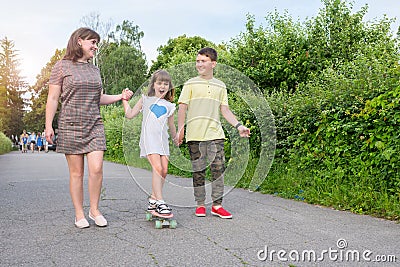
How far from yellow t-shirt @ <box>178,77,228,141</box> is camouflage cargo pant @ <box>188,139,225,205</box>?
0.34 feet

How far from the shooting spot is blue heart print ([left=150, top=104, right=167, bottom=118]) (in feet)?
15.9

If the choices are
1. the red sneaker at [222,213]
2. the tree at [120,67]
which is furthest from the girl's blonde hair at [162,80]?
the tree at [120,67]

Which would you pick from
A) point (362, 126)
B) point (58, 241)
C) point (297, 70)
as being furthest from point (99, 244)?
point (297, 70)

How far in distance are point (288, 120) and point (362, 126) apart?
170cm

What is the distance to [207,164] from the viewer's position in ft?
17.3

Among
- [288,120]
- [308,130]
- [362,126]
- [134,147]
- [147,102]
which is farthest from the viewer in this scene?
[288,120]

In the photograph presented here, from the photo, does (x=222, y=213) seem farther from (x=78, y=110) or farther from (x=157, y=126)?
(x=78, y=110)

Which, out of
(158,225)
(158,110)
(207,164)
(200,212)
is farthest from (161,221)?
(158,110)

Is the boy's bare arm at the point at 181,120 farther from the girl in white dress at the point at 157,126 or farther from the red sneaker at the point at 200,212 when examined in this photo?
the red sneaker at the point at 200,212

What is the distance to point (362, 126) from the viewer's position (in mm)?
5820

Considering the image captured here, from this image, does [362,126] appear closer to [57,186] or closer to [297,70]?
[57,186]

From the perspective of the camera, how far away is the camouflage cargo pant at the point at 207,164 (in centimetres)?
517

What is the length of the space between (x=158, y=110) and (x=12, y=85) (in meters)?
74.7

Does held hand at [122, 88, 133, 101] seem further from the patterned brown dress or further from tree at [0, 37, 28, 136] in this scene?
tree at [0, 37, 28, 136]
